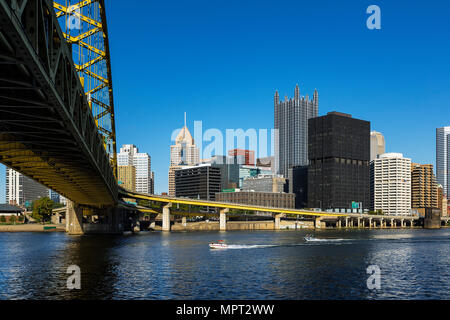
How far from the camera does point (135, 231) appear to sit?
7151 inches

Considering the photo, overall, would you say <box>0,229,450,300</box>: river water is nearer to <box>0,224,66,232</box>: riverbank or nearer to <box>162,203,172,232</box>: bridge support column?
<box>162,203,172,232</box>: bridge support column

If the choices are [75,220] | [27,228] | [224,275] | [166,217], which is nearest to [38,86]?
[224,275]

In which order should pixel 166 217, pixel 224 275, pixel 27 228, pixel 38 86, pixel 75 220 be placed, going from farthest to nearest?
pixel 27 228 → pixel 166 217 → pixel 75 220 → pixel 224 275 → pixel 38 86

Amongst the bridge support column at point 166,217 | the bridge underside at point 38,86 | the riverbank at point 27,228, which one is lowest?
the riverbank at point 27,228

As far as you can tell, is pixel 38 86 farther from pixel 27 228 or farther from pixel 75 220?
pixel 27 228

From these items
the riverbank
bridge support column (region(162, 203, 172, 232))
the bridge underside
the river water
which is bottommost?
the riverbank

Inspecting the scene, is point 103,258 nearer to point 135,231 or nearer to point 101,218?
point 101,218

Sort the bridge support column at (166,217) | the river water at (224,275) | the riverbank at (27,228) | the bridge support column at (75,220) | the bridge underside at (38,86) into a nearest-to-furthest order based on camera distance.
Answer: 1. the bridge underside at (38,86)
2. the river water at (224,275)
3. the bridge support column at (75,220)
4. the bridge support column at (166,217)
5. the riverbank at (27,228)

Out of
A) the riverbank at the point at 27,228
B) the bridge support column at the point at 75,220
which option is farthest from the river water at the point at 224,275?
the riverbank at the point at 27,228

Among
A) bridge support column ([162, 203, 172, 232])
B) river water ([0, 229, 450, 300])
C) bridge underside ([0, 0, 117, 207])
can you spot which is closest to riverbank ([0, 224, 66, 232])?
bridge support column ([162, 203, 172, 232])

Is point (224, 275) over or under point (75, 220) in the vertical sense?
over

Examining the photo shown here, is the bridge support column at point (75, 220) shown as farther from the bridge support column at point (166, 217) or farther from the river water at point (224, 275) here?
the river water at point (224, 275)

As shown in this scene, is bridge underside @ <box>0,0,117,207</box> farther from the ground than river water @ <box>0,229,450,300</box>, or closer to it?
farther from the ground
